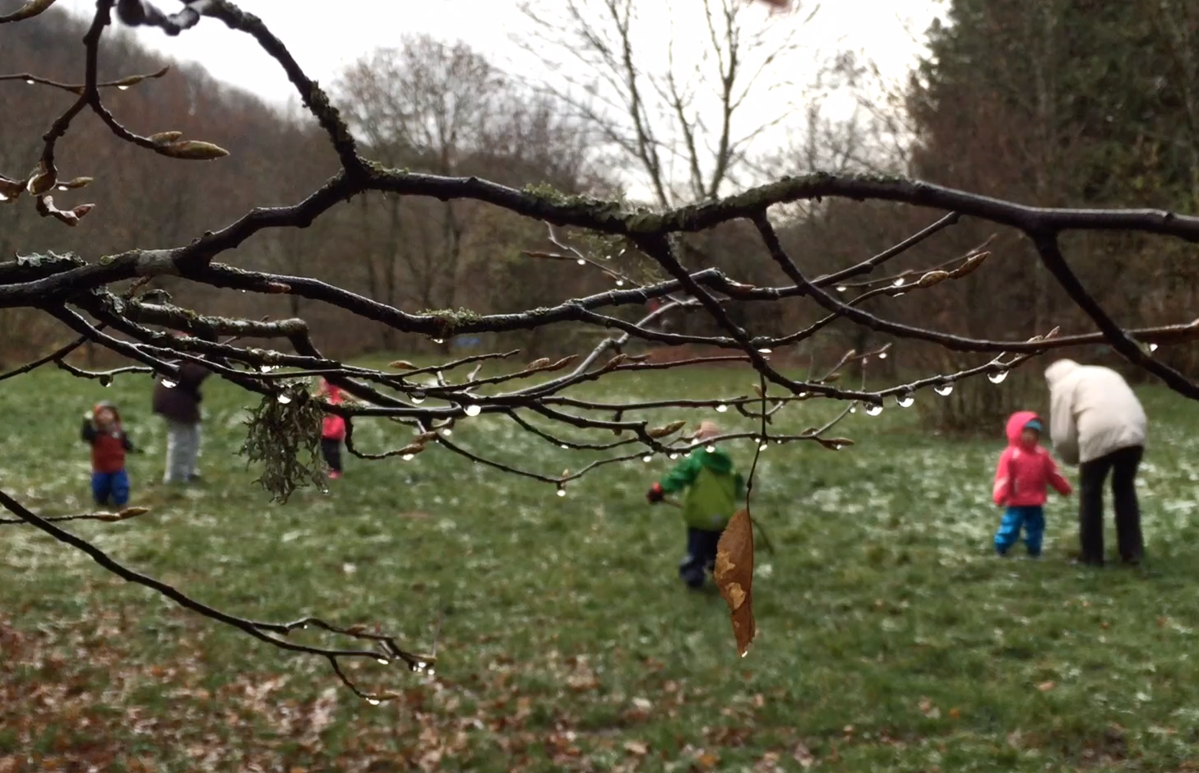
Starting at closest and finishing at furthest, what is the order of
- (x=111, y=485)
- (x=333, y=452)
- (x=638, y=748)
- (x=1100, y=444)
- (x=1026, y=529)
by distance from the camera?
(x=638, y=748), (x=1100, y=444), (x=1026, y=529), (x=111, y=485), (x=333, y=452)

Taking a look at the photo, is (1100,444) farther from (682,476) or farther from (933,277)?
(933,277)

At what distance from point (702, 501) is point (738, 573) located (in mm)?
5557

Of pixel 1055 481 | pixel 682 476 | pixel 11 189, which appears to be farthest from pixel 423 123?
pixel 1055 481

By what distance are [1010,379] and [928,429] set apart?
124cm

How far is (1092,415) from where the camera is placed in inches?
258

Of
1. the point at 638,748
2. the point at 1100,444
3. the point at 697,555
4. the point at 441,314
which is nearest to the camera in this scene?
the point at 441,314

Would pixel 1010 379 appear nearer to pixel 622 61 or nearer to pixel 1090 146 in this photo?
pixel 1090 146

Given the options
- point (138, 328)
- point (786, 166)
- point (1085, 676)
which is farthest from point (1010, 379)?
point (138, 328)

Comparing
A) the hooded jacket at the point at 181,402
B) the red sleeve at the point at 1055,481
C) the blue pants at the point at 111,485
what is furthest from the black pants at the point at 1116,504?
the blue pants at the point at 111,485

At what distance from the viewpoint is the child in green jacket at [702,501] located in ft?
21.3

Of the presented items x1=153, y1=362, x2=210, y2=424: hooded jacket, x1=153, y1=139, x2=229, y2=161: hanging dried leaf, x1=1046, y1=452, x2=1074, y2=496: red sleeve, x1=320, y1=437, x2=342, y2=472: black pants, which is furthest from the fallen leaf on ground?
x1=153, y1=362, x2=210, y2=424: hooded jacket

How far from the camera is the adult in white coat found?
6.45 metres

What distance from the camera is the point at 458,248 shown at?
6098 millimetres

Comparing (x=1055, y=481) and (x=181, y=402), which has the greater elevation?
(x=181, y=402)
